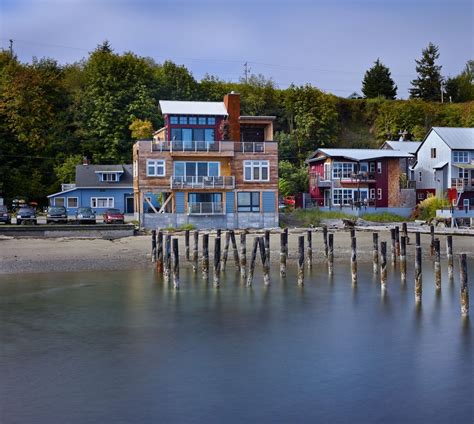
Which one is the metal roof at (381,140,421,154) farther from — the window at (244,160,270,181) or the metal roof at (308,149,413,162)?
the window at (244,160,270,181)

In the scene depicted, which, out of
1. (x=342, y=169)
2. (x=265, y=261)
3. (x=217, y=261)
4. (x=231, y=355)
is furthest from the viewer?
(x=342, y=169)

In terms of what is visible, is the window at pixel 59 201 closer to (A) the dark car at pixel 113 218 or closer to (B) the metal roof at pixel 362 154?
(A) the dark car at pixel 113 218

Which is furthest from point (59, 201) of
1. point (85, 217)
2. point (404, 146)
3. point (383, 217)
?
point (404, 146)

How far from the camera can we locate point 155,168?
53.5 metres

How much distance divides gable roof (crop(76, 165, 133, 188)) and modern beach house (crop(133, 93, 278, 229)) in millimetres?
13706

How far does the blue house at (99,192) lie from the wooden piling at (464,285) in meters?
50.2

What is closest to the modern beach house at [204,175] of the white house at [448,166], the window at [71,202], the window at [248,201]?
the window at [248,201]

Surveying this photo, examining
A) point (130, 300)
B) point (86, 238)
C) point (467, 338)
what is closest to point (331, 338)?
point (467, 338)

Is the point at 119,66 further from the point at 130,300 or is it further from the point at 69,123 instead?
the point at 130,300

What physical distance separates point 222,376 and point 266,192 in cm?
3900

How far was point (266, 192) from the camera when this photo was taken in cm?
5531

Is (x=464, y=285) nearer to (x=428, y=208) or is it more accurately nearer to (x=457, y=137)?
(x=428, y=208)

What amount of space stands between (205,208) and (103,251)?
15107mm

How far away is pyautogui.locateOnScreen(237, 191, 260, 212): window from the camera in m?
55.1
